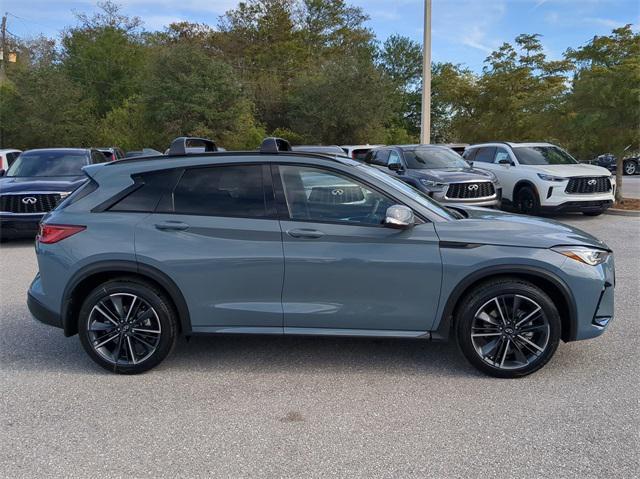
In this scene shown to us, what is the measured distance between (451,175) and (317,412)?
850cm

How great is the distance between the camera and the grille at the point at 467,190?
1093 cm

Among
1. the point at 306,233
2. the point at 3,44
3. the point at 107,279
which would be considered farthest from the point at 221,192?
the point at 3,44

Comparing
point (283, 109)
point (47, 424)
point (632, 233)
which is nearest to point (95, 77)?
point (283, 109)

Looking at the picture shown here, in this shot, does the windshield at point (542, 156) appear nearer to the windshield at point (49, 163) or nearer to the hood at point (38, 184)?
the hood at point (38, 184)

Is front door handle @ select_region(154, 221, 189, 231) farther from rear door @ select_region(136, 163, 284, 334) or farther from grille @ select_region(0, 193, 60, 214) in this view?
grille @ select_region(0, 193, 60, 214)

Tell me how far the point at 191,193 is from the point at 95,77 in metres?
40.1

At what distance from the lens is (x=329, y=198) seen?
4168 millimetres

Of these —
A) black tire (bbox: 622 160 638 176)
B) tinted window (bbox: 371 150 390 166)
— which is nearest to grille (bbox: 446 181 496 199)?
tinted window (bbox: 371 150 390 166)

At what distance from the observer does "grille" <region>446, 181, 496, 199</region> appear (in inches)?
430

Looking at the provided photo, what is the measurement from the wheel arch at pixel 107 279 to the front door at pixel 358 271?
0.81 metres

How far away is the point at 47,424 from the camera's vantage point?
345cm

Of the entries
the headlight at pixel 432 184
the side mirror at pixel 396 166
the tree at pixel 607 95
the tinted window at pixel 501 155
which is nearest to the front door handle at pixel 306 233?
the headlight at pixel 432 184

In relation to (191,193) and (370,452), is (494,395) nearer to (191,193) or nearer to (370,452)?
(370,452)

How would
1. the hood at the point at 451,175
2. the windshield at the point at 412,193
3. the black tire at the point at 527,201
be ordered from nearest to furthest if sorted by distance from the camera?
the windshield at the point at 412,193 < the hood at the point at 451,175 < the black tire at the point at 527,201
